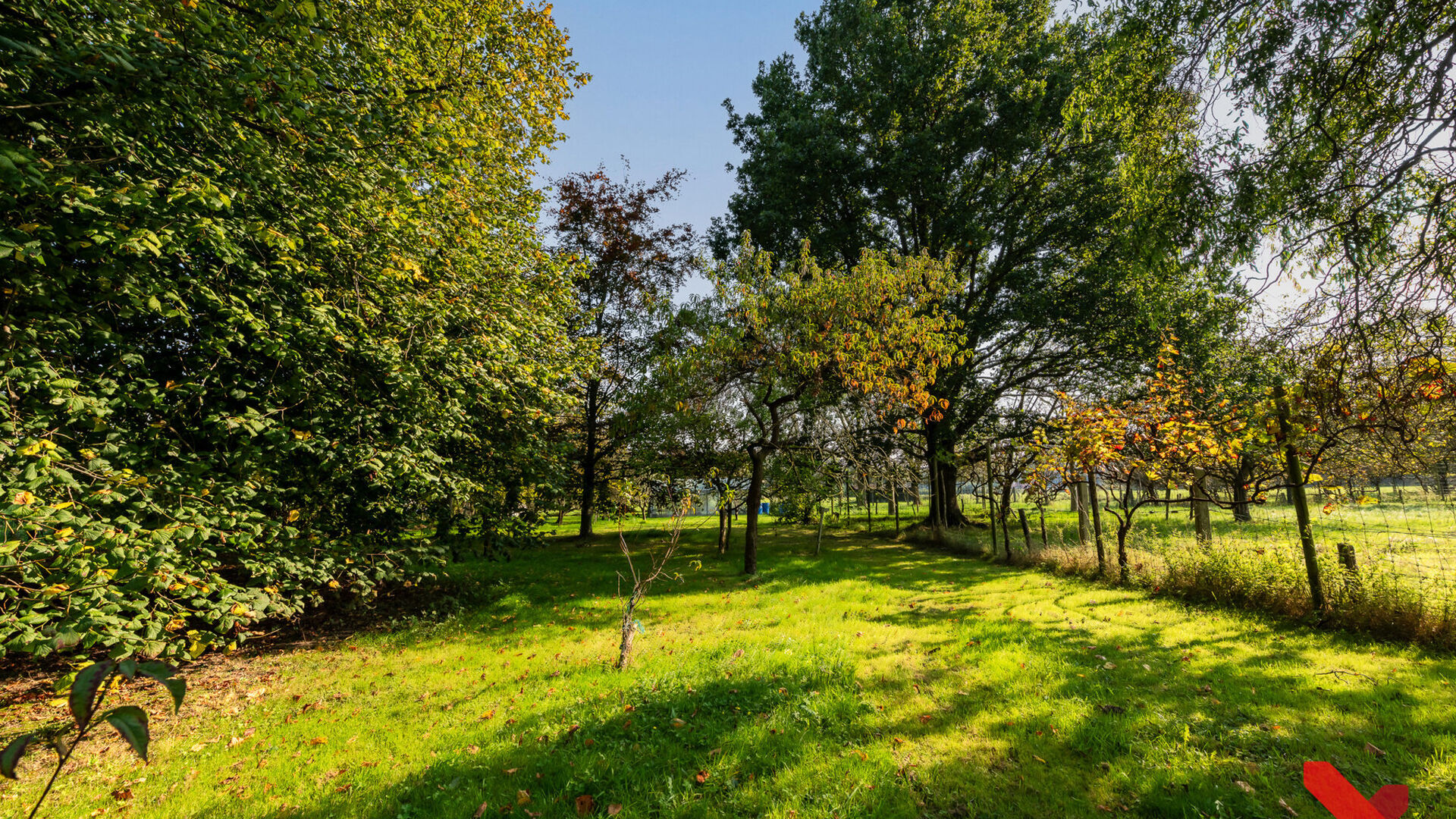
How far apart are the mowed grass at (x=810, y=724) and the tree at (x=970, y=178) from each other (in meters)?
8.90

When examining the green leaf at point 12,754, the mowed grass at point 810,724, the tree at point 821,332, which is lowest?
the mowed grass at point 810,724

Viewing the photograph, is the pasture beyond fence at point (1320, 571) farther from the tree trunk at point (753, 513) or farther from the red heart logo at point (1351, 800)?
the red heart logo at point (1351, 800)

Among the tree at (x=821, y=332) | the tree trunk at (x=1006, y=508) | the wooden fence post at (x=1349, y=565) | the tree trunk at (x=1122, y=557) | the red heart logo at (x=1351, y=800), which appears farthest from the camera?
the tree trunk at (x=1006, y=508)

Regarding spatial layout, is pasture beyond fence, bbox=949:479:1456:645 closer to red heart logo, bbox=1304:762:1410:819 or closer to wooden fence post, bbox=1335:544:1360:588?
wooden fence post, bbox=1335:544:1360:588

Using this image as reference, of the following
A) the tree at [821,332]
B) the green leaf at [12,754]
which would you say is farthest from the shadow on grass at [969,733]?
the tree at [821,332]

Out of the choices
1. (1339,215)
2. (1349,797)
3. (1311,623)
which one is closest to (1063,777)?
(1349,797)

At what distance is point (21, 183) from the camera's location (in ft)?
11.6

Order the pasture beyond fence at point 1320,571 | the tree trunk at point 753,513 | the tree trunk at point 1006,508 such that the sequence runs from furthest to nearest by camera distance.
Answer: the tree trunk at point 1006,508 → the tree trunk at point 753,513 → the pasture beyond fence at point 1320,571

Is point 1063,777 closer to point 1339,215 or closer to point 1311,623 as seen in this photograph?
point 1311,623

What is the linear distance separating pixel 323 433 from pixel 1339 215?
38.4 feet

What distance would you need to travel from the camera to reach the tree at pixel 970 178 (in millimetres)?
14242

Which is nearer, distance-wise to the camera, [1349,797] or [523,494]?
[1349,797]

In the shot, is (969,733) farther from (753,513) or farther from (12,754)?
(753,513)

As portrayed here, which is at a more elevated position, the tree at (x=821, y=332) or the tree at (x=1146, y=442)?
the tree at (x=821, y=332)
